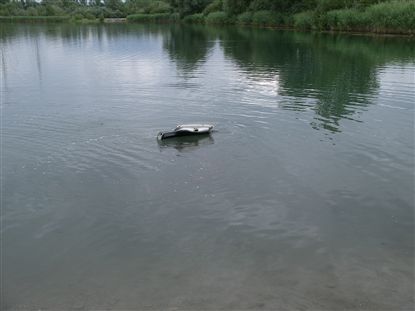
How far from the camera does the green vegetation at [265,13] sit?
218 feet

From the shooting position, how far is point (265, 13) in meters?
99.4

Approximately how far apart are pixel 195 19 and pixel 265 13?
4013cm

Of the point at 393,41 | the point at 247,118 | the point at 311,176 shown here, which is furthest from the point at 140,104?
the point at 393,41

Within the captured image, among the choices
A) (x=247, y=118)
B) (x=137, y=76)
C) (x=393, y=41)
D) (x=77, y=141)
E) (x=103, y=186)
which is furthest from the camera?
(x=393, y=41)

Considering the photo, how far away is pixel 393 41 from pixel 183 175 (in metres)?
50.7

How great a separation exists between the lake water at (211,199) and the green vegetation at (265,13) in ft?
135

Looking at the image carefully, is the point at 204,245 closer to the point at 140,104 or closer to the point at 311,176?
the point at 311,176

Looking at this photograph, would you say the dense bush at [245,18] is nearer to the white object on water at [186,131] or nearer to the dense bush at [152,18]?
the dense bush at [152,18]

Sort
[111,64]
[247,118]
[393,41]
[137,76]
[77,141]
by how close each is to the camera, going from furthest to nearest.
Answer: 1. [393,41]
2. [111,64]
3. [137,76]
4. [247,118]
5. [77,141]

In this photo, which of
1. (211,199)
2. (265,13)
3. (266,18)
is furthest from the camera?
(265,13)

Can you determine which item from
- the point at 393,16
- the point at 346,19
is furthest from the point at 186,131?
the point at 346,19

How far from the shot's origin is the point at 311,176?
16422 millimetres

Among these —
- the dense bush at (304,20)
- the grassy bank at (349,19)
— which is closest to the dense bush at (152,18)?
the grassy bank at (349,19)

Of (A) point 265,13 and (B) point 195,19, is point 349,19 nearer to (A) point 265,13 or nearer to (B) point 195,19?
(A) point 265,13
